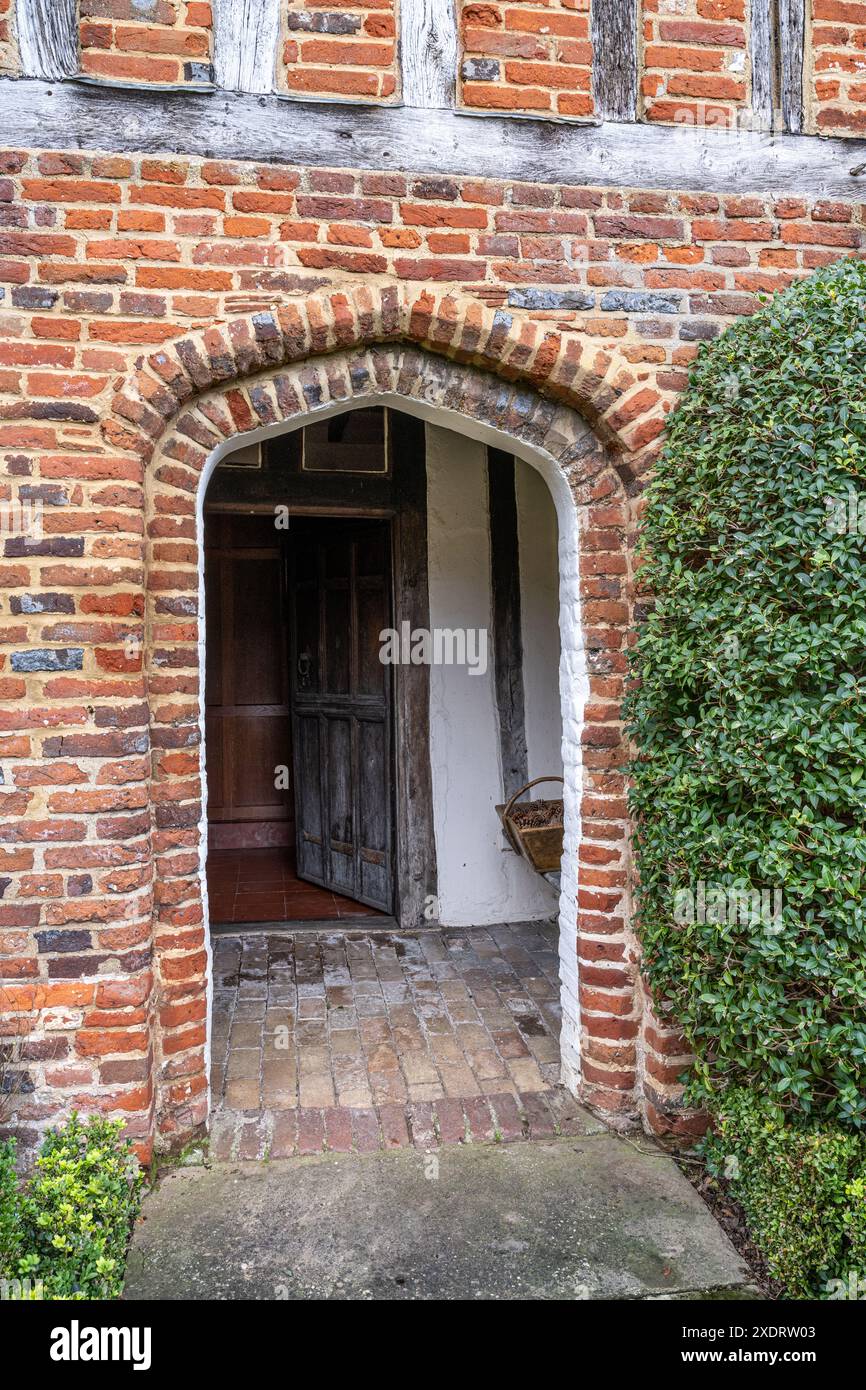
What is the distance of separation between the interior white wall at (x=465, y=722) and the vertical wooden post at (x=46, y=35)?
2.56m

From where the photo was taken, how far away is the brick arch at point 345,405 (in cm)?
275

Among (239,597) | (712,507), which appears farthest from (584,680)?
(239,597)

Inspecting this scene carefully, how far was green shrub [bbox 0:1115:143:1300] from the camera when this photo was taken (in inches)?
82.0

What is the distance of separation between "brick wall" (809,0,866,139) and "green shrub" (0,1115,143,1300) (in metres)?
4.08

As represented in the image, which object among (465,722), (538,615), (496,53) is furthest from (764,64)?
(465,722)

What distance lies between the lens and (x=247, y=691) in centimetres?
678

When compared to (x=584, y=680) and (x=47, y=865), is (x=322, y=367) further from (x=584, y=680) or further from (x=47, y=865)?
(x=47, y=865)

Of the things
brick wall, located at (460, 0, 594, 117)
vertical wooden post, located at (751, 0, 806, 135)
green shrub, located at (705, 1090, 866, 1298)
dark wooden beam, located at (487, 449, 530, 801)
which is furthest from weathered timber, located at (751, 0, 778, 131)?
green shrub, located at (705, 1090, 866, 1298)

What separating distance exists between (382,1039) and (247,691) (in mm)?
3753

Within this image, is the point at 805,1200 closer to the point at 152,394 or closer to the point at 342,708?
the point at 152,394

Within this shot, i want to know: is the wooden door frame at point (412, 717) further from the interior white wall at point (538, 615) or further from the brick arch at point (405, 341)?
the brick arch at point (405, 341)

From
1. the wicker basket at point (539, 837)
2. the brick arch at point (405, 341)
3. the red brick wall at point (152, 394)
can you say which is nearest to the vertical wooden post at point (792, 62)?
the red brick wall at point (152, 394)

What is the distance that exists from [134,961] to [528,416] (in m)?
2.24
